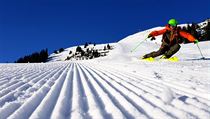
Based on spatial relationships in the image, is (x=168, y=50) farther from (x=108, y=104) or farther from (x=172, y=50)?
(x=108, y=104)

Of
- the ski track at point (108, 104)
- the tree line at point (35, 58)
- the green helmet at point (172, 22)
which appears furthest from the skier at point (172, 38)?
the tree line at point (35, 58)

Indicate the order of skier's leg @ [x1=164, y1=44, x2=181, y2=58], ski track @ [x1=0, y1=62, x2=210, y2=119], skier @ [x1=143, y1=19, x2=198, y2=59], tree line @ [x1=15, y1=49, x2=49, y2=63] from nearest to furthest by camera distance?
ski track @ [x1=0, y1=62, x2=210, y2=119] → skier @ [x1=143, y1=19, x2=198, y2=59] → skier's leg @ [x1=164, y1=44, x2=181, y2=58] → tree line @ [x1=15, y1=49, x2=49, y2=63]

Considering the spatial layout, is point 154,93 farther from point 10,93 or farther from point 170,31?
point 170,31

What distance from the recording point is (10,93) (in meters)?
5.00

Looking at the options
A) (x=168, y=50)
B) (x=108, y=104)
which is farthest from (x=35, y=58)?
(x=108, y=104)

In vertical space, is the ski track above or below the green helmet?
below

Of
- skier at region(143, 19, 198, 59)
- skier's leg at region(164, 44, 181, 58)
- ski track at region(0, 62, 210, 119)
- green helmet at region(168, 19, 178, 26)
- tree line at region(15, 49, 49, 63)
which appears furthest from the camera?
tree line at region(15, 49, 49, 63)

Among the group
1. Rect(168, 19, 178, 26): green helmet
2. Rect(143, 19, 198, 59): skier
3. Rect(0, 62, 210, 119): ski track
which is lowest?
Rect(0, 62, 210, 119): ski track

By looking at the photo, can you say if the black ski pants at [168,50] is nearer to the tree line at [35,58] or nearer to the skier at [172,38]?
the skier at [172,38]

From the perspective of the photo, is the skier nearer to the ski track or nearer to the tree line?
the ski track

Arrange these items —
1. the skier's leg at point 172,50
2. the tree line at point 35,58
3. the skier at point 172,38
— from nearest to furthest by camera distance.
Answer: the skier at point 172,38 < the skier's leg at point 172,50 < the tree line at point 35,58

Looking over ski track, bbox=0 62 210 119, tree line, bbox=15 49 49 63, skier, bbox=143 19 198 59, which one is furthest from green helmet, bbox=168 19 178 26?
tree line, bbox=15 49 49 63

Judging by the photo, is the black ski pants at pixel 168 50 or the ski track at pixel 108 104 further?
the black ski pants at pixel 168 50

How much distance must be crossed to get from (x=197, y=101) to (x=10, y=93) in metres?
2.76
